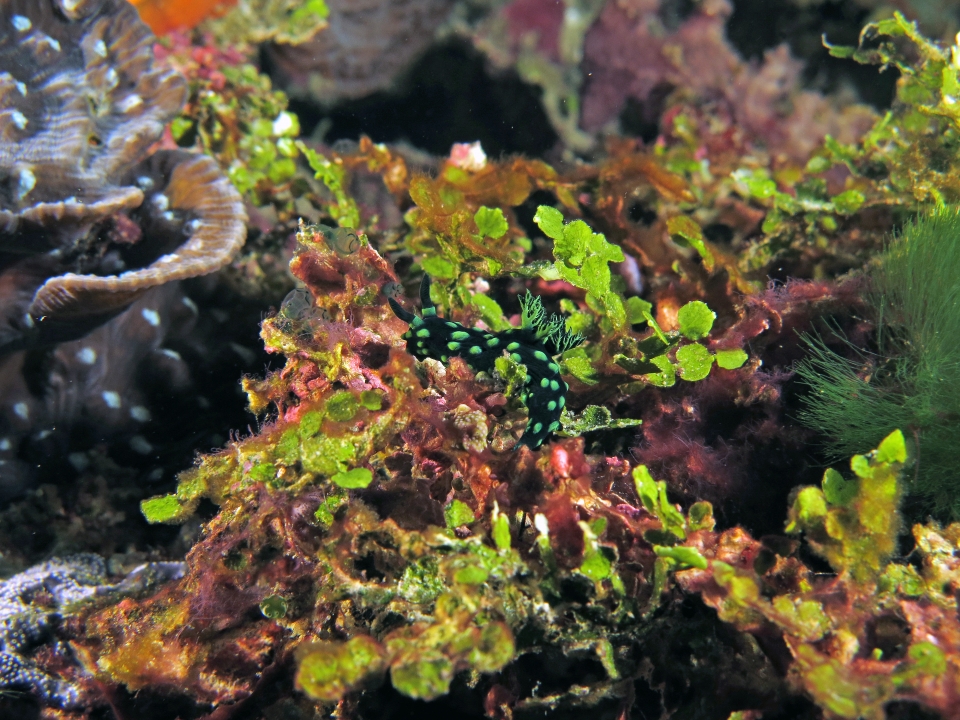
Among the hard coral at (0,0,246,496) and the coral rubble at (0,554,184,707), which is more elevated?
the hard coral at (0,0,246,496)

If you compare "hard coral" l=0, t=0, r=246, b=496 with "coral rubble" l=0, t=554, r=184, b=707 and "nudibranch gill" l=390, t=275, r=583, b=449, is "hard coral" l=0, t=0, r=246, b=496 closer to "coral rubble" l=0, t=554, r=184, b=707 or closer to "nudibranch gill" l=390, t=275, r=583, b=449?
"coral rubble" l=0, t=554, r=184, b=707

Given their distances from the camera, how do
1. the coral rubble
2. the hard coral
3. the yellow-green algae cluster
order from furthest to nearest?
the hard coral
the coral rubble
the yellow-green algae cluster

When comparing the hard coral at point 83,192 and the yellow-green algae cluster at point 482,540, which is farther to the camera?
the hard coral at point 83,192

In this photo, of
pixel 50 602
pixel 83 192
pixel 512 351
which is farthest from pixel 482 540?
pixel 83 192

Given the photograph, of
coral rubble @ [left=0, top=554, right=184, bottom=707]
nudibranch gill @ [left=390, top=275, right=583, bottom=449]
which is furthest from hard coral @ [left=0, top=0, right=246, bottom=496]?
nudibranch gill @ [left=390, top=275, right=583, bottom=449]

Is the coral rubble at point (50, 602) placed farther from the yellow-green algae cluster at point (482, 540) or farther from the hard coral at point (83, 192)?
the hard coral at point (83, 192)

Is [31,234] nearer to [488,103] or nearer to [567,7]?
[488,103]

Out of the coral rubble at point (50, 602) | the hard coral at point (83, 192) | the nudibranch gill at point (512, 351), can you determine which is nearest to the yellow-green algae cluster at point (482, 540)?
the nudibranch gill at point (512, 351)
